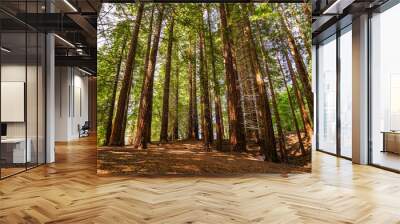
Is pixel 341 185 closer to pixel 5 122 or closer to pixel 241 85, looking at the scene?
pixel 241 85

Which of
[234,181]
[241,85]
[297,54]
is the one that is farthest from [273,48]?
[234,181]

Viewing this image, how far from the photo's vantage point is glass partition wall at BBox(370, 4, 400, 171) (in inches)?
280

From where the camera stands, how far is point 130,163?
680 cm

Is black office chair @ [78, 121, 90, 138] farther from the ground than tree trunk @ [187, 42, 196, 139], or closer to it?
closer to it

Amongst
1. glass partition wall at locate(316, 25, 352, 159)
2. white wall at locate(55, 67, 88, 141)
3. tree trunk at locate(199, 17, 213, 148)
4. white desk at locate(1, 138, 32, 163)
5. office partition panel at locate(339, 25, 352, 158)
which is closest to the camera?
white desk at locate(1, 138, 32, 163)

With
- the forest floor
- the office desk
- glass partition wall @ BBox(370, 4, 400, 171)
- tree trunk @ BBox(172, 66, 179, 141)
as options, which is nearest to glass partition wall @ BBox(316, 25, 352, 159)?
glass partition wall @ BBox(370, 4, 400, 171)

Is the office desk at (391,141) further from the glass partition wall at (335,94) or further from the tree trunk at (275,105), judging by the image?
the tree trunk at (275,105)

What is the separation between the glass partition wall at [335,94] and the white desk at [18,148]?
7.06 meters

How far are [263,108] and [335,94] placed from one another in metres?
3.89

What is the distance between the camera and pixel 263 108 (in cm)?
686

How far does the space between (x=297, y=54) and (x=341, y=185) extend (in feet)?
8.15

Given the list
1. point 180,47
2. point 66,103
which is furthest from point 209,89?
point 66,103

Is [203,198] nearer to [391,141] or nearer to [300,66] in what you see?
[300,66]

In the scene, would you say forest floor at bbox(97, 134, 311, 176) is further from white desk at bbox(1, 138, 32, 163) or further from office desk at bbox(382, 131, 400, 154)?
office desk at bbox(382, 131, 400, 154)
